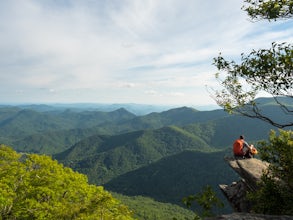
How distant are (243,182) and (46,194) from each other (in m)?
22.6

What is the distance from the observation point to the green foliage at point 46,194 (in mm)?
24688

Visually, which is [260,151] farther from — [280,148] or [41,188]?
[41,188]

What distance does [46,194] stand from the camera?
28.2 m

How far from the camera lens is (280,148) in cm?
2117

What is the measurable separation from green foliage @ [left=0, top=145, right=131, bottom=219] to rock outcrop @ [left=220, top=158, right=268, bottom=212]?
1242 cm

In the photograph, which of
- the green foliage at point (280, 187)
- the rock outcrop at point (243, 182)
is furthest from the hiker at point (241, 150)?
the green foliage at point (280, 187)

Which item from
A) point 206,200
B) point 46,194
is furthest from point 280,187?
point 46,194

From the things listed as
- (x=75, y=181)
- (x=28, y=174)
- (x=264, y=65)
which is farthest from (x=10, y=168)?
(x=264, y=65)

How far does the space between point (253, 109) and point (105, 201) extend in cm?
1646

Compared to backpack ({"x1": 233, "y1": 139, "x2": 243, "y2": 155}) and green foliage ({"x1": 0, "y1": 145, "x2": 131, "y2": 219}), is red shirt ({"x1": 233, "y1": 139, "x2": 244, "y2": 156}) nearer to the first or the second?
backpack ({"x1": 233, "y1": 139, "x2": 243, "y2": 155})

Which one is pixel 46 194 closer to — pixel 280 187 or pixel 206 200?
pixel 206 200

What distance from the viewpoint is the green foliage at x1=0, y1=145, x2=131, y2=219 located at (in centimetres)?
2469

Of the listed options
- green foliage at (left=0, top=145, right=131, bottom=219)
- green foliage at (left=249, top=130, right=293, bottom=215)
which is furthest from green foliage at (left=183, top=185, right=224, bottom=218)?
green foliage at (left=0, top=145, right=131, bottom=219)

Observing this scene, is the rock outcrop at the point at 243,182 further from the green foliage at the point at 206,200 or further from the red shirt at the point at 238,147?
the green foliage at the point at 206,200
